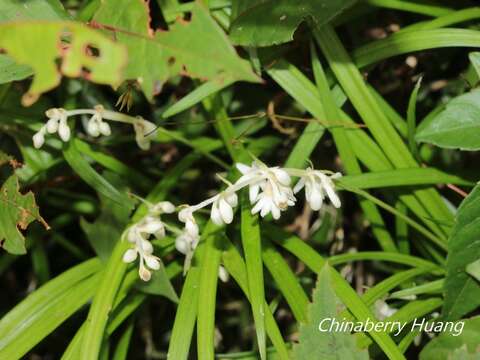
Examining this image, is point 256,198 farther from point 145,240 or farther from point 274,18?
point 274,18

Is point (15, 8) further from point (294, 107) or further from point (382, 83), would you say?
point (382, 83)

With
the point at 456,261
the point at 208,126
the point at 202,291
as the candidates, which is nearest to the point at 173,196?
the point at 208,126

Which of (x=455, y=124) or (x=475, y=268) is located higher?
(x=455, y=124)

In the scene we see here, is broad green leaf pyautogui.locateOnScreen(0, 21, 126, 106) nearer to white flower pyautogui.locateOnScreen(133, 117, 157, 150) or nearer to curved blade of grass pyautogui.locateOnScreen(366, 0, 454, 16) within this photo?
white flower pyautogui.locateOnScreen(133, 117, 157, 150)

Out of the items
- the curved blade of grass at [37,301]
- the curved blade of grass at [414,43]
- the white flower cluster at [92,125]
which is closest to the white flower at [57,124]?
the white flower cluster at [92,125]

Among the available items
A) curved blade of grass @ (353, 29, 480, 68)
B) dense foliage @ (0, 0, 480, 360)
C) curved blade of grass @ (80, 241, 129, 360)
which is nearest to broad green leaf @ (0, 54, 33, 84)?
dense foliage @ (0, 0, 480, 360)

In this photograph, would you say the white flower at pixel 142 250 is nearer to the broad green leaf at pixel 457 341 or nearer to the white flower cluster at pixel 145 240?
the white flower cluster at pixel 145 240

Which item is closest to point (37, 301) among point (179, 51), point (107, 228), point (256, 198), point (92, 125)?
point (107, 228)
